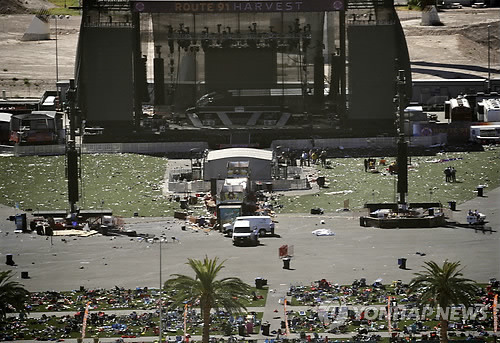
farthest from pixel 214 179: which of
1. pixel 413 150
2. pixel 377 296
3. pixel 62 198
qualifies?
pixel 377 296

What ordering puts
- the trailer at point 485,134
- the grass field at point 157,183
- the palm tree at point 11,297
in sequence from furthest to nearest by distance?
the trailer at point 485,134, the grass field at point 157,183, the palm tree at point 11,297

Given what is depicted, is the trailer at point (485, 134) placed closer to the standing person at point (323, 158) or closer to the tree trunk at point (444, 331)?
the standing person at point (323, 158)

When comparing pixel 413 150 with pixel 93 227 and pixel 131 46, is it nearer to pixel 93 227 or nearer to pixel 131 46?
pixel 131 46

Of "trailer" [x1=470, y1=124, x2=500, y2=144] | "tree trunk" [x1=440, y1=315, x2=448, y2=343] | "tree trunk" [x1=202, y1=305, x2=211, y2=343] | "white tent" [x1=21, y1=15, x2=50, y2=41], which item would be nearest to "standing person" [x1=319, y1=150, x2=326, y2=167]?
"trailer" [x1=470, y1=124, x2=500, y2=144]

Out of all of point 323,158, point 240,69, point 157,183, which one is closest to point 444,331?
point 157,183

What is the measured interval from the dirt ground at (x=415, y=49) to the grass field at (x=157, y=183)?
125ft

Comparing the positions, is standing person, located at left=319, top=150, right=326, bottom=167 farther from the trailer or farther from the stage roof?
the trailer

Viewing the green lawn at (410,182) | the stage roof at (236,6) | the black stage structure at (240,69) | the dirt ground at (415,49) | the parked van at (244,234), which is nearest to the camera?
the parked van at (244,234)

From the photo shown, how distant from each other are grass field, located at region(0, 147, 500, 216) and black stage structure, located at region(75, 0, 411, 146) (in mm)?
7088

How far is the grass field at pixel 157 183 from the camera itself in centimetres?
9406

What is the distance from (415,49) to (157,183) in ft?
230

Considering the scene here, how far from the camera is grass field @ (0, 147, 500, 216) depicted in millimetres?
94062

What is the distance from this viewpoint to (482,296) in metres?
68.9

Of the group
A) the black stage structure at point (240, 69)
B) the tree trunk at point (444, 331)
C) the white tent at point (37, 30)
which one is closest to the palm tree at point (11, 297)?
the tree trunk at point (444, 331)
